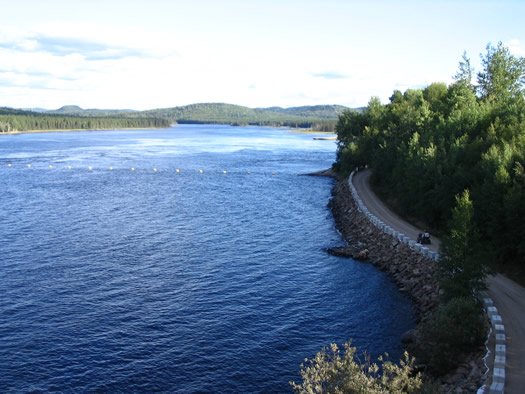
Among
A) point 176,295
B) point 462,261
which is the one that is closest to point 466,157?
point 462,261

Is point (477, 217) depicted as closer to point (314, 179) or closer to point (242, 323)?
point (242, 323)

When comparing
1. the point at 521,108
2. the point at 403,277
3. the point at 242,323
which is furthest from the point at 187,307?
the point at 521,108

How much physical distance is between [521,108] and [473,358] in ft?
111

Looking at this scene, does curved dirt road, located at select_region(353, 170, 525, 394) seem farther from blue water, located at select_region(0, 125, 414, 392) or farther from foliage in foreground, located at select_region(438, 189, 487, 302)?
blue water, located at select_region(0, 125, 414, 392)

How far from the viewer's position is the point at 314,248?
51.8 metres

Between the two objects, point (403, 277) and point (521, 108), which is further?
point (521, 108)

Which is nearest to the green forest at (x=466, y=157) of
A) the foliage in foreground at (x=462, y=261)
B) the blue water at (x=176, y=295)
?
the foliage in foreground at (x=462, y=261)

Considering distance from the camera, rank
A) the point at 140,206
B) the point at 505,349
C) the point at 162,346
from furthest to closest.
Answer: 1. the point at 140,206
2. the point at 162,346
3. the point at 505,349

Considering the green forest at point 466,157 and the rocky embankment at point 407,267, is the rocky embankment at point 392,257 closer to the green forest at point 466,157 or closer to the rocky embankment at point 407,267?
the rocky embankment at point 407,267

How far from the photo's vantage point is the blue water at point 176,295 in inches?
1088

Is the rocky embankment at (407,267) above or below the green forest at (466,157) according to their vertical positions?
below

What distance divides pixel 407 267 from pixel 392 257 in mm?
3225

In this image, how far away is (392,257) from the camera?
45906 mm

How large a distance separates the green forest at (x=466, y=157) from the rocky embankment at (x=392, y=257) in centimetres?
489
